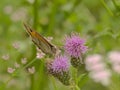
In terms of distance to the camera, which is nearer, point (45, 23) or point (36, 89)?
point (36, 89)

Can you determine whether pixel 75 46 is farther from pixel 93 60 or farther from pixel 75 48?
pixel 93 60

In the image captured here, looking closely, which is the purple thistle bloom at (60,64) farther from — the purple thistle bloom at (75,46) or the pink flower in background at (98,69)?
the pink flower in background at (98,69)

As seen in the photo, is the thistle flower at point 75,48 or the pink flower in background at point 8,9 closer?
the thistle flower at point 75,48

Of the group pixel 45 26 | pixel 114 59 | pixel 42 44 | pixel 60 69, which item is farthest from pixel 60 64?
pixel 114 59

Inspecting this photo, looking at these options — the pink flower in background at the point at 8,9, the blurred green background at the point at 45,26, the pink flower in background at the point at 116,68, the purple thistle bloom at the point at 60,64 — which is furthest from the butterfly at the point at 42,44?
the pink flower in background at the point at 8,9

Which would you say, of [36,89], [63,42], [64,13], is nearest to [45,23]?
[64,13]

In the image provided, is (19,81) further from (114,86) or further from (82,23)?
(114,86)

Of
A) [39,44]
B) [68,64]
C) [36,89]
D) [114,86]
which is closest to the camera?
[39,44]
